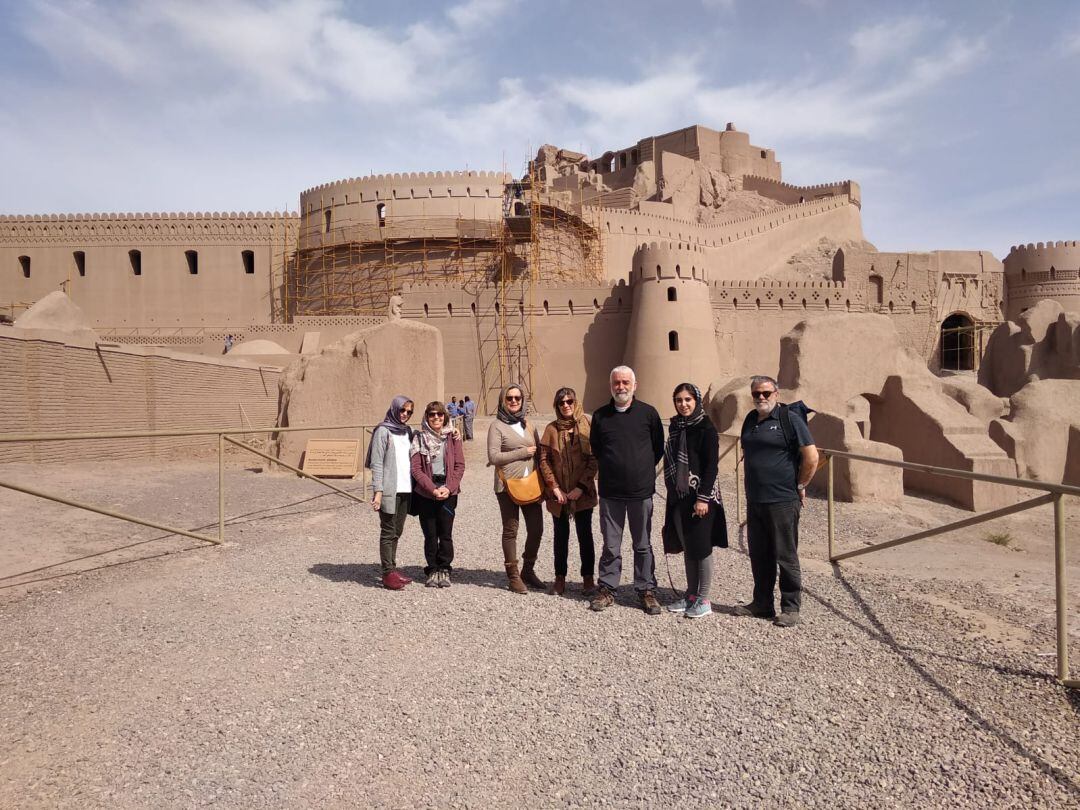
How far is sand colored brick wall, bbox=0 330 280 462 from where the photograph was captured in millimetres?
A: 9945

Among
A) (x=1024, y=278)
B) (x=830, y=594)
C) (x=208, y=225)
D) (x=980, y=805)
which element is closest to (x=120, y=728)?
(x=980, y=805)

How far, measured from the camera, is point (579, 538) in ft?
16.8

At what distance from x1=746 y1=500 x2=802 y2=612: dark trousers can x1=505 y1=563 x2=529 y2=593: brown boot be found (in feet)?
5.33

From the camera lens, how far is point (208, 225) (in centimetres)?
3122

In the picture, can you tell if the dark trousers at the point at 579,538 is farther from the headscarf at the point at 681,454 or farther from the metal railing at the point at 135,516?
the metal railing at the point at 135,516

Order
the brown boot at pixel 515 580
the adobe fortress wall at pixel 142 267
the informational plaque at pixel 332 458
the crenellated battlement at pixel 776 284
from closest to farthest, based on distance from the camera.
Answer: the brown boot at pixel 515 580, the informational plaque at pixel 332 458, the crenellated battlement at pixel 776 284, the adobe fortress wall at pixel 142 267

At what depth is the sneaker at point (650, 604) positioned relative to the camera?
187 inches

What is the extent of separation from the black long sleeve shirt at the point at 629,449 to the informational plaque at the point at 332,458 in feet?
23.8

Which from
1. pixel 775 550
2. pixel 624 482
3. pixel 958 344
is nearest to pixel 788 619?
pixel 775 550

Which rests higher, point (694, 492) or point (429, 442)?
point (429, 442)

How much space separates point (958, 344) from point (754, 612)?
3090 centimetres

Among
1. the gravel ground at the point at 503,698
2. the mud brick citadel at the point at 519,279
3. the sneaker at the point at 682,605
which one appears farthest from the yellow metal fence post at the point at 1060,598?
the mud brick citadel at the point at 519,279

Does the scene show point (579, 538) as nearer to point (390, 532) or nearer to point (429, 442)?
point (429, 442)

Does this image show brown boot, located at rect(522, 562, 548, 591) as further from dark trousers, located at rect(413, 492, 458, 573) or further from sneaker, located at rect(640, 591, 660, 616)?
sneaker, located at rect(640, 591, 660, 616)
